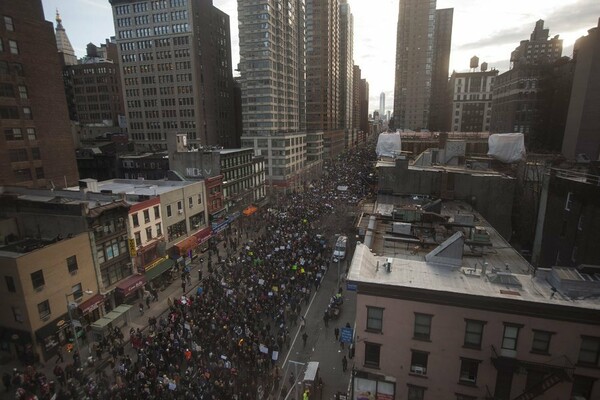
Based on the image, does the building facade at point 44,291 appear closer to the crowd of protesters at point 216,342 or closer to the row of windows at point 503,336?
the crowd of protesters at point 216,342

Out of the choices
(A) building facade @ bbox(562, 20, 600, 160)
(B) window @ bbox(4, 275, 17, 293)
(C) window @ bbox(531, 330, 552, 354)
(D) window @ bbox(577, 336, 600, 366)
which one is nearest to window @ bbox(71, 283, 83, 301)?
(B) window @ bbox(4, 275, 17, 293)

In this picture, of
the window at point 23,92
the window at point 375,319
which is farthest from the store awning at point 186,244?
the window at point 23,92

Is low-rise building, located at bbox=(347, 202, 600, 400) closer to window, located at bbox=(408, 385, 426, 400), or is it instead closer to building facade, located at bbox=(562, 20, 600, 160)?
window, located at bbox=(408, 385, 426, 400)

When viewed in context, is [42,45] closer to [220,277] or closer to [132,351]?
[220,277]

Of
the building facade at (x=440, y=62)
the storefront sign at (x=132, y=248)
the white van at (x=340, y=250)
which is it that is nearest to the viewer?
the storefront sign at (x=132, y=248)

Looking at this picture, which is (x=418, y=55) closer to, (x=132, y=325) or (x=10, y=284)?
(x=132, y=325)

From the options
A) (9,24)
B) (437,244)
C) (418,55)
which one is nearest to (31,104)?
(9,24)

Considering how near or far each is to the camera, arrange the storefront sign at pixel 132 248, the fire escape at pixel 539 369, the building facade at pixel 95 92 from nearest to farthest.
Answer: the fire escape at pixel 539 369
the storefront sign at pixel 132 248
the building facade at pixel 95 92
